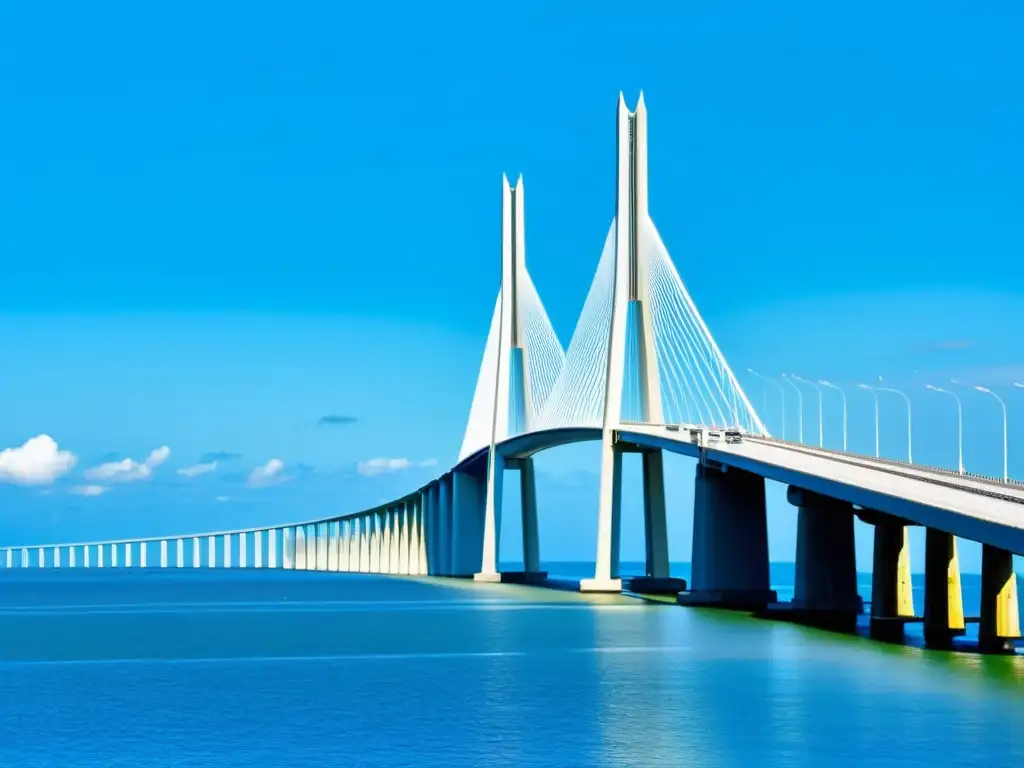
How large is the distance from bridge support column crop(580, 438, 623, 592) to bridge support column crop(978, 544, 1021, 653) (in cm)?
2569

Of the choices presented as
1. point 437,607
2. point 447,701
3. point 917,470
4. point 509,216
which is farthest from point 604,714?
point 509,216

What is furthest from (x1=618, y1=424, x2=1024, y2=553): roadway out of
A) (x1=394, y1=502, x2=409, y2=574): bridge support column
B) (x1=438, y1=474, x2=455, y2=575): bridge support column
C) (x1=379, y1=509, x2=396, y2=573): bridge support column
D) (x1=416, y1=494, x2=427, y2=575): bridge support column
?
(x1=379, y1=509, x2=396, y2=573): bridge support column

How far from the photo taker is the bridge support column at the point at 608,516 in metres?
69.5

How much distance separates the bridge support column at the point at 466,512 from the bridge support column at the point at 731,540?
136ft

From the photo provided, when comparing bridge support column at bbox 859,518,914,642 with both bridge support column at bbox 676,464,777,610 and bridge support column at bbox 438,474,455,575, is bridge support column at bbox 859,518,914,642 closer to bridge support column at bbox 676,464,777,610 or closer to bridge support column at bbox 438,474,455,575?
bridge support column at bbox 676,464,777,610

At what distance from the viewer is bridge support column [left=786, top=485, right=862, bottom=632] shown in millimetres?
56156

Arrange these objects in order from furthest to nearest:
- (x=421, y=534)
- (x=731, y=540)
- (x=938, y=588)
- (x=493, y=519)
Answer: (x=421, y=534) → (x=493, y=519) → (x=731, y=540) → (x=938, y=588)

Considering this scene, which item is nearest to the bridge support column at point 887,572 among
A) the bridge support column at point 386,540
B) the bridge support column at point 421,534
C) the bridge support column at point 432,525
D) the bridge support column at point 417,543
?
the bridge support column at point 432,525

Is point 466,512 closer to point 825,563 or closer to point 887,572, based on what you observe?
point 825,563

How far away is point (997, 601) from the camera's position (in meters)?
44.3

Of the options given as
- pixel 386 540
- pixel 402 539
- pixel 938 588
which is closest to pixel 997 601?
pixel 938 588

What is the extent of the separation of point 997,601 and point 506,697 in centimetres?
1430

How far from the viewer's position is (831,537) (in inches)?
2229

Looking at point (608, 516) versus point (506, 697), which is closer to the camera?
point (506, 697)
